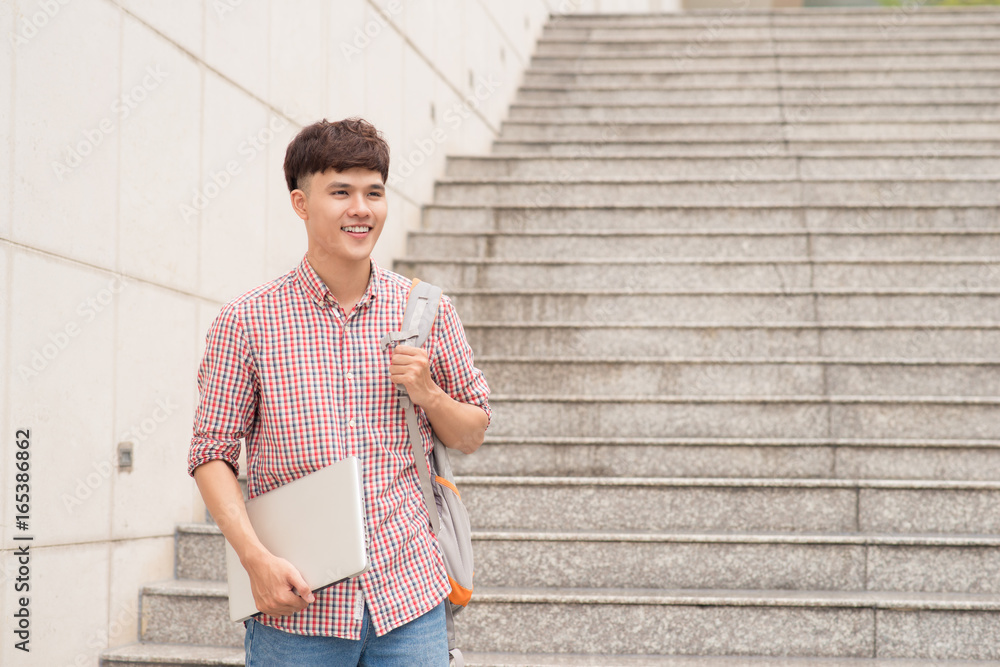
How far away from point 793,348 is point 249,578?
3.76 m

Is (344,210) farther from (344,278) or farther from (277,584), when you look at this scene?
(277,584)

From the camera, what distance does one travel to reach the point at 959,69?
25.5ft

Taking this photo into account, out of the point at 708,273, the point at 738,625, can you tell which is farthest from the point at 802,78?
the point at 738,625

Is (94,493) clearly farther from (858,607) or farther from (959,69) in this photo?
(959,69)

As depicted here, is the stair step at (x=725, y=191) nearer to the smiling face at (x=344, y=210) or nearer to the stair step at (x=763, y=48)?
the stair step at (x=763, y=48)

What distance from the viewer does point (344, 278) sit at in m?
1.87

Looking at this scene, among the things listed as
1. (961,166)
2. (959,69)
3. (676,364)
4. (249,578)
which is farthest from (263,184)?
(959,69)

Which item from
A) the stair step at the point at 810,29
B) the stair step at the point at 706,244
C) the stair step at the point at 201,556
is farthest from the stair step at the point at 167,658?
the stair step at the point at 810,29

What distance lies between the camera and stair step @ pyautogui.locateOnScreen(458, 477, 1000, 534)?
4.00m

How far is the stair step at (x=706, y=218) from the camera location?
19.2ft

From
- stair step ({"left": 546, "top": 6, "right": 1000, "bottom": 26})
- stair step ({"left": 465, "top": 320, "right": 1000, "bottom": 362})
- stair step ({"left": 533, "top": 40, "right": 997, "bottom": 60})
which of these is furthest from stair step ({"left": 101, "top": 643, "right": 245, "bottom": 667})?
stair step ({"left": 546, "top": 6, "right": 1000, "bottom": 26})

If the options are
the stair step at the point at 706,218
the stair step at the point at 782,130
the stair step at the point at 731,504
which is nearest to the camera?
the stair step at the point at 731,504

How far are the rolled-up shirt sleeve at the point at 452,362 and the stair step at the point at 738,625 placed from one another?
1761mm

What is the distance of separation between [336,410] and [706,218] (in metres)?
4.60
